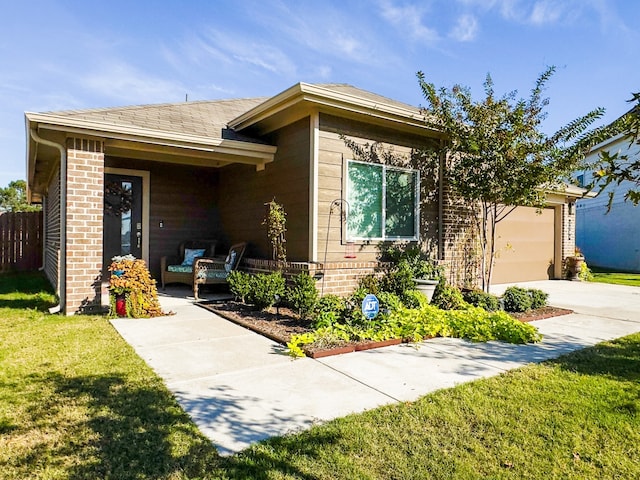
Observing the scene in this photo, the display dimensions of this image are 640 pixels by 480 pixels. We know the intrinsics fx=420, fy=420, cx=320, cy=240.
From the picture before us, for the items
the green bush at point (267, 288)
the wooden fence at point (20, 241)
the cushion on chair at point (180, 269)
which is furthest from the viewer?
the wooden fence at point (20, 241)

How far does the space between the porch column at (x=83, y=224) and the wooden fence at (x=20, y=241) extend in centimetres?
937

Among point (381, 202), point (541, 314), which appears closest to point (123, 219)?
point (381, 202)

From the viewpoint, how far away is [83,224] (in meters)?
6.14

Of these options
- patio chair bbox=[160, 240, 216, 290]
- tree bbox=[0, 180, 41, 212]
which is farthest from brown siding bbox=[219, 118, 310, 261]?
tree bbox=[0, 180, 41, 212]

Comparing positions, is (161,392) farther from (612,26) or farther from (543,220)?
(543,220)

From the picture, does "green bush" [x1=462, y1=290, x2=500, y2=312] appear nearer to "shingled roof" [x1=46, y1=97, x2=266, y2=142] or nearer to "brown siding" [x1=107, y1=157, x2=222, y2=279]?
"shingled roof" [x1=46, y1=97, x2=266, y2=142]

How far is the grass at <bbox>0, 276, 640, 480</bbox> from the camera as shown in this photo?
2.24m

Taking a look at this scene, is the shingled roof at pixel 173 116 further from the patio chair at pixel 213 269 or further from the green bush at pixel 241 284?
the green bush at pixel 241 284

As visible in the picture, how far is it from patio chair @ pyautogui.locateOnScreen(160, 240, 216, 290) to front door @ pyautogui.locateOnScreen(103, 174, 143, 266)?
774mm

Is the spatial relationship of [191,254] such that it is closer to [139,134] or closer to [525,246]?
[139,134]

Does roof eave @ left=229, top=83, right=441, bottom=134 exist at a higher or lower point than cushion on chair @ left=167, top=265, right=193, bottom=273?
higher

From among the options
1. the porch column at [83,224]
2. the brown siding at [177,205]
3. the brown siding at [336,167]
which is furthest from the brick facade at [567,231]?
the porch column at [83,224]

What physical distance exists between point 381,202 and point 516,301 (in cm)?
273

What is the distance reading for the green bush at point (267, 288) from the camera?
596 cm
